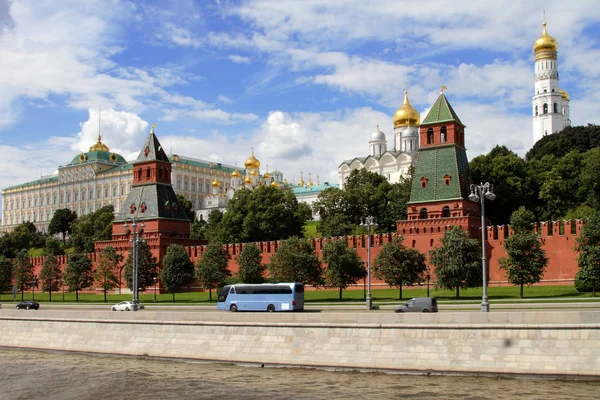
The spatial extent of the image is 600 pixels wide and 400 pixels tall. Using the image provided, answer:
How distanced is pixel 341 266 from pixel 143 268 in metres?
18.4

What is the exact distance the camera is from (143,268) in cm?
5562

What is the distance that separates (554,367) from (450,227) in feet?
90.2

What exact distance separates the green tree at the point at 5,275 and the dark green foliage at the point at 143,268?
16.4 meters

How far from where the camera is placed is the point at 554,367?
2167 cm

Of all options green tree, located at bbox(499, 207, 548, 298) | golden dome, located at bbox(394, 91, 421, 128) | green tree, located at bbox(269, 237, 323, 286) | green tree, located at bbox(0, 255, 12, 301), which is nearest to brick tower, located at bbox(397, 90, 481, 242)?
green tree, located at bbox(269, 237, 323, 286)

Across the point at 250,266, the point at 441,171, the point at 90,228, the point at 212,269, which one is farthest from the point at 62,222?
the point at 441,171

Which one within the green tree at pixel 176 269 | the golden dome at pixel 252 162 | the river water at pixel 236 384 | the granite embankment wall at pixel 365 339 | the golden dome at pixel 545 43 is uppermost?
the golden dome at pixel 545 43

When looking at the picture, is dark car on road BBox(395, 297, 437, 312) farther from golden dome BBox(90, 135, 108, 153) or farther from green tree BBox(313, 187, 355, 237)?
golden dome BBox(90, 135, 108, 153)

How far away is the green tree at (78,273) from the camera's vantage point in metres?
58.4

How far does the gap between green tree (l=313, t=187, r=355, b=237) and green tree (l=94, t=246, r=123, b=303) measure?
67.1 feet

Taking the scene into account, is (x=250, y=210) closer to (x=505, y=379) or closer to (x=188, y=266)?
(x=188, y=266)

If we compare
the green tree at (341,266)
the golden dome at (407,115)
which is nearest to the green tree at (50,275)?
the green tree at (341,266)

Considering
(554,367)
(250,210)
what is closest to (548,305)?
(554,367)

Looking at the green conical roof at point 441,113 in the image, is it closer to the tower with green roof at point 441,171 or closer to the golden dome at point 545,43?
the tower with green roof at point 441,171
